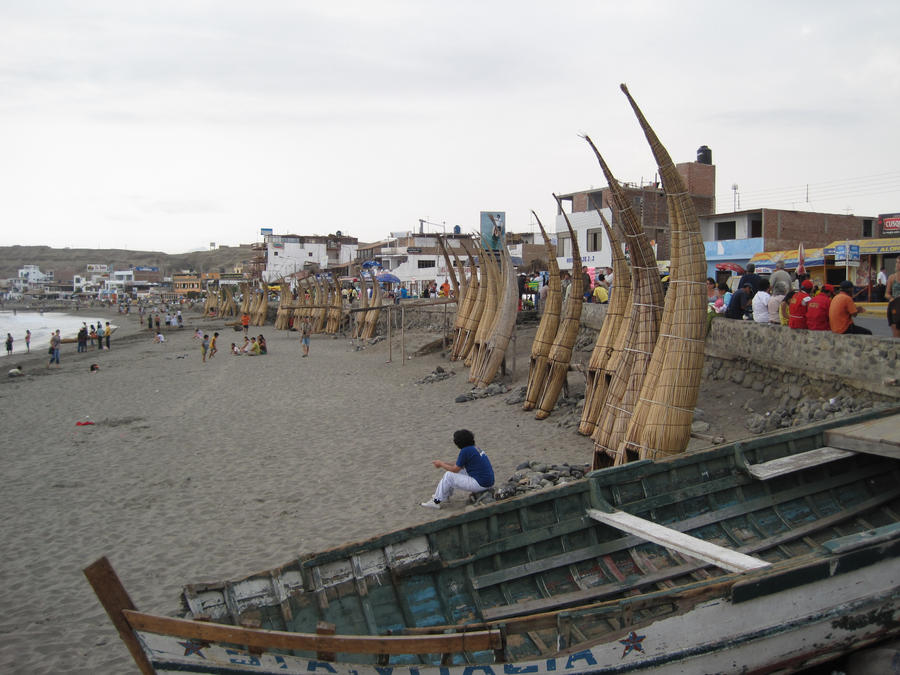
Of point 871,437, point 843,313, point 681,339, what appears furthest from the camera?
point 843,313

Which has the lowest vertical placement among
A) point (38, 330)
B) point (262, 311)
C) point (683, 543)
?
point (38, 330)

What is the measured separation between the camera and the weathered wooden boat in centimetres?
328

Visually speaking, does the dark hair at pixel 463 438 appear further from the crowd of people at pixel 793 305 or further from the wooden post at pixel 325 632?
the crowd of people at pixel 793 305

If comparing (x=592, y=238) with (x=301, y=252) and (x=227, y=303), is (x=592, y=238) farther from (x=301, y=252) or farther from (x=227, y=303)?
(x=301, y=252)

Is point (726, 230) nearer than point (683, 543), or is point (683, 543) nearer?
point (683, 543)

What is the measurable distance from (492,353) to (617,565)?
1071 centimetres

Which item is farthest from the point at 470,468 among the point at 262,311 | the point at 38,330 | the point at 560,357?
the point at 38,330

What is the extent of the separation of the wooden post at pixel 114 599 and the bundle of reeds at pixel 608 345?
7.94 metres

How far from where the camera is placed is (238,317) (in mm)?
54875

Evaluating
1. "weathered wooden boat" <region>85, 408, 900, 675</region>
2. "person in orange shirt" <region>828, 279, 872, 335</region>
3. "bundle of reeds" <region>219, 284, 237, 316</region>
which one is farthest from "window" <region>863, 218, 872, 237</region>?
"bundle of reeds" <region>219, 284, 237, 316</region>

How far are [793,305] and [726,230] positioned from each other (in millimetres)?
22137

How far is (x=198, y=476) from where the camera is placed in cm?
930

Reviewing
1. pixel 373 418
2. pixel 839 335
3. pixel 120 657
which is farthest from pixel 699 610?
pixel 373 418

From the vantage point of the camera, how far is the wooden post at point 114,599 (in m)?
3.19
